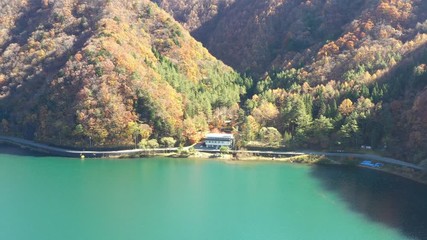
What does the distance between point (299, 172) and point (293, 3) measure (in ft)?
223

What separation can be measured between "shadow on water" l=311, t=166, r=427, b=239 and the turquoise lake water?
104mm

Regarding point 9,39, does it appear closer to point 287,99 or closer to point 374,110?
point 287,99

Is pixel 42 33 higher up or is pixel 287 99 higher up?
pixel 42 33

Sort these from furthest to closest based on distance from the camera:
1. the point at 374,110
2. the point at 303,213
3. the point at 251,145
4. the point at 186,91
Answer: the point at 186,91
the point at 251,145
the point at 374,110
the point at 303,213

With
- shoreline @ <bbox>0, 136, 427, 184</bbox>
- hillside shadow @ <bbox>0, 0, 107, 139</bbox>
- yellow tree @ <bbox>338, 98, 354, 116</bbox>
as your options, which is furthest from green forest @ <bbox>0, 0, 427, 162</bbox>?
shoreline @ <bbox>0, 136, 427, 184</bbox>

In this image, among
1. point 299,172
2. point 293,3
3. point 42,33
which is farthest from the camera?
point 293,3

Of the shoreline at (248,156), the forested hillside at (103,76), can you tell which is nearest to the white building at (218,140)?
the shoreline at (248,156)

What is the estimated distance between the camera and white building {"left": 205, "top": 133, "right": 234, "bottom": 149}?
74125 millimetres

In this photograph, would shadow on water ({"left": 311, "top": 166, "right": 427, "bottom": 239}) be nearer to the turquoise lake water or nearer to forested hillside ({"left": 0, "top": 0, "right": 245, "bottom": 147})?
the turquoise lake water

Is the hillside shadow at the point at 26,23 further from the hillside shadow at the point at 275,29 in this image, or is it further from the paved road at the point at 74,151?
the hillside shadow at the point at 275,29

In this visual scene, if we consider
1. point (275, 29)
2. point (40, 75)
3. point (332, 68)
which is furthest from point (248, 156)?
point (275, 29)

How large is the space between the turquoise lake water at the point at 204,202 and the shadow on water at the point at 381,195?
0.10m

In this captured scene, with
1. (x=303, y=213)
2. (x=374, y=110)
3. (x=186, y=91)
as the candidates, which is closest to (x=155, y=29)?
(x=186, y=91)

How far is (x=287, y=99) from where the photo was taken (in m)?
80.8
